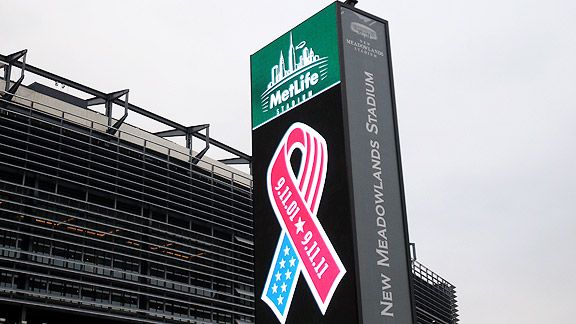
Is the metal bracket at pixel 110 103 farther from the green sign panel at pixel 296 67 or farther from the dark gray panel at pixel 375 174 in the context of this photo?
the dark gray panel at pixel 375 174

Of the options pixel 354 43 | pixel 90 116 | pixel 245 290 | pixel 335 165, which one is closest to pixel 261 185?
pixel 335 165

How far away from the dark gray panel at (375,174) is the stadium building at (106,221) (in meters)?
19.1

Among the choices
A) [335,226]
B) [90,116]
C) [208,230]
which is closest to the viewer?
[335,226]

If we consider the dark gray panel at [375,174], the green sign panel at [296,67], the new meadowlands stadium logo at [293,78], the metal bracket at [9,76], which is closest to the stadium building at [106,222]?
the metal bracket at [9,76]

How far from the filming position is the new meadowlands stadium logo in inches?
818

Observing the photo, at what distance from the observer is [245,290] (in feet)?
148

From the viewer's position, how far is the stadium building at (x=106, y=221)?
34.4 m

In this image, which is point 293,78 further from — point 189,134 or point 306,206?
point 189,134

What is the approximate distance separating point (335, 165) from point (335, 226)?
1.62m

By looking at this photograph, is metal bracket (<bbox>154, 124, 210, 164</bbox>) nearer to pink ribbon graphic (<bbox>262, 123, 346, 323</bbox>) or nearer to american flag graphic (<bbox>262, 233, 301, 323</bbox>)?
pink ribbon graphic (<bbox>262, 123, 346, 323</bbox>)

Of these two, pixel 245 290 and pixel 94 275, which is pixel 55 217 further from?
pixel 245 290

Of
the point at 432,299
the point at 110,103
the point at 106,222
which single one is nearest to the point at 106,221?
the point at 106,222

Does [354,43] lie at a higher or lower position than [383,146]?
higher

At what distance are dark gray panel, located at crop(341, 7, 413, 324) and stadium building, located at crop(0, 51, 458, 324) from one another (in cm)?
1909
